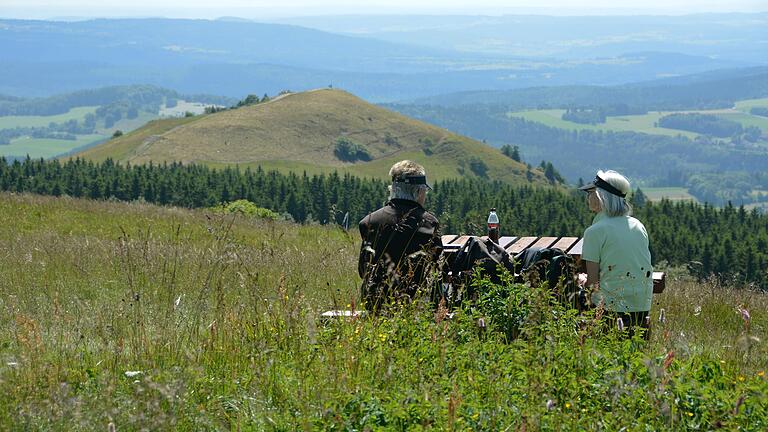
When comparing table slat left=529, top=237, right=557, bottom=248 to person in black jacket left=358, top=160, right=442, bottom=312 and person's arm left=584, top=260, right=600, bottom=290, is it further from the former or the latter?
person in black jacket left=358, top=160, right=442, bottom=312

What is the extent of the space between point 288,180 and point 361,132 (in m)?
54.9

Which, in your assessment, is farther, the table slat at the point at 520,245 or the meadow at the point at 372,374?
the table slat at the point at 520,245

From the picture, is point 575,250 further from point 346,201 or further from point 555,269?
point 346,201

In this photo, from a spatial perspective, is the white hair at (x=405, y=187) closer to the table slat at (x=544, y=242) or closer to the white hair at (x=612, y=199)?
the white hair at (x=612, y=199)

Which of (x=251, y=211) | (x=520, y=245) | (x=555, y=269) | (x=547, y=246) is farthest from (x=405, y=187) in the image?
(x=251, y=211)

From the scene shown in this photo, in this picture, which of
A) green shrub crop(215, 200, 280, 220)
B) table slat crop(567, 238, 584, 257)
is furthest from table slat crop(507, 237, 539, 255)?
green shrub crop(215, 200, 280, 220)

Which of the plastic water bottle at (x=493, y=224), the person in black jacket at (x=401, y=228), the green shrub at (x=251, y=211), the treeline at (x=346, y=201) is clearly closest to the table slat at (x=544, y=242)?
the plastic water bottle at (x=493, y=224)

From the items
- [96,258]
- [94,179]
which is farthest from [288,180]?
[96,258]

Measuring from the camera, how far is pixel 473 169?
14725cm

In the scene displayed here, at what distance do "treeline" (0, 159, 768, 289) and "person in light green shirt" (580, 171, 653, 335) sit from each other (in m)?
70.9

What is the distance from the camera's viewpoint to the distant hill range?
131875 millimetres

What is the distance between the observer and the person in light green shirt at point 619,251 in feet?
20.8

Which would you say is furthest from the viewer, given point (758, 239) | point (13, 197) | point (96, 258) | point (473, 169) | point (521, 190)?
point (473, 169)

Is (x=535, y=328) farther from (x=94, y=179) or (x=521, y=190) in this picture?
(x=521, y=190)
